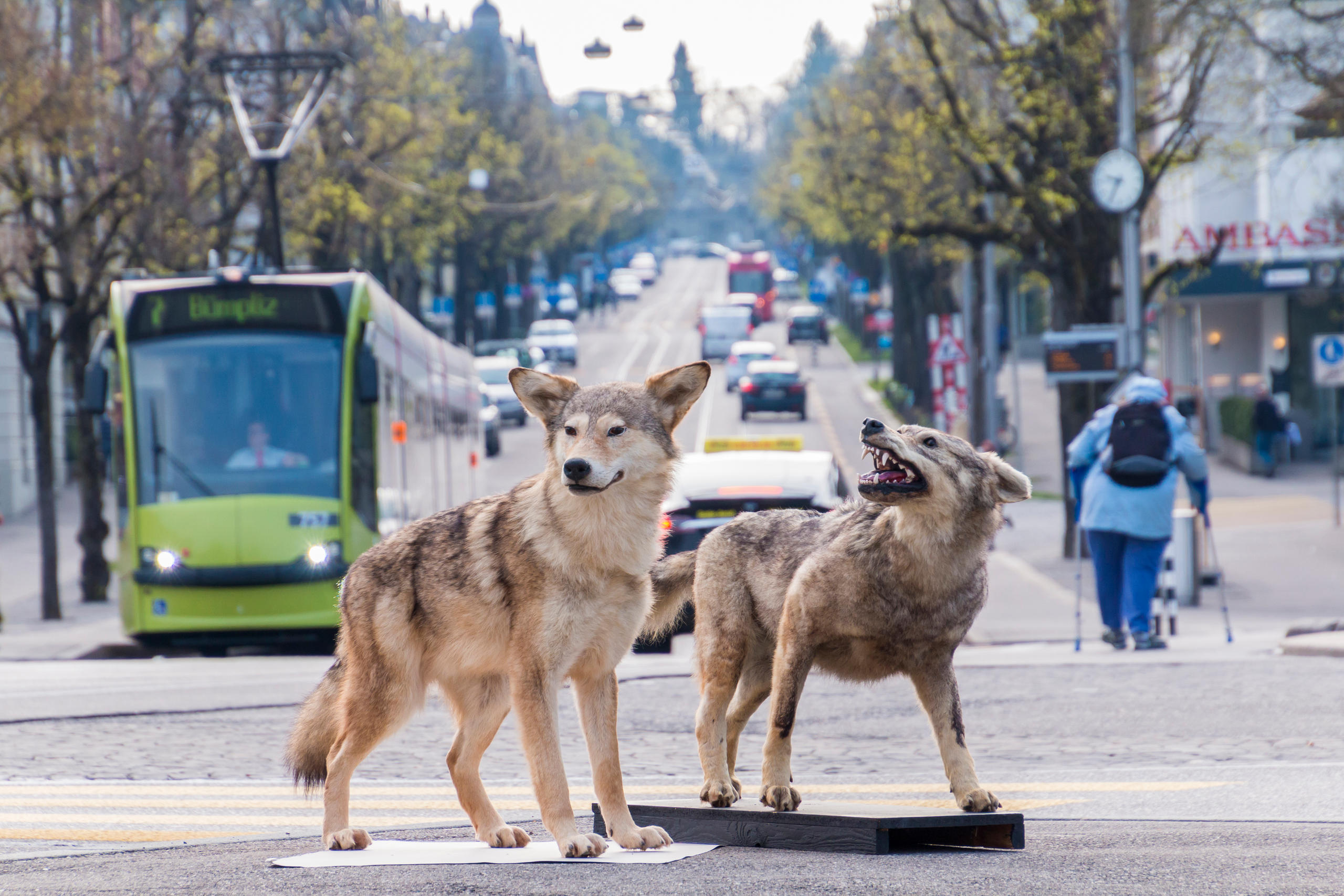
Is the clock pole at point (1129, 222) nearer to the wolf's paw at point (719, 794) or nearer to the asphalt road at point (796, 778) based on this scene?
the asphalt road at point (796, 778)

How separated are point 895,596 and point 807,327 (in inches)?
3002

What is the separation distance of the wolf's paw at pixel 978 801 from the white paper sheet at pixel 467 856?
32.8 inches

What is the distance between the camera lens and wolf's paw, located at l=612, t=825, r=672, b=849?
17.6ft

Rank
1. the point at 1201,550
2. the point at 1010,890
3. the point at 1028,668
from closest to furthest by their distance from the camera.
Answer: the point at 1010,890 < the point at 1028,668 < the point at 1201,550

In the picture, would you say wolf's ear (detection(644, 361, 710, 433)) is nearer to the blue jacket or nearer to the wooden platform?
the wooden platform

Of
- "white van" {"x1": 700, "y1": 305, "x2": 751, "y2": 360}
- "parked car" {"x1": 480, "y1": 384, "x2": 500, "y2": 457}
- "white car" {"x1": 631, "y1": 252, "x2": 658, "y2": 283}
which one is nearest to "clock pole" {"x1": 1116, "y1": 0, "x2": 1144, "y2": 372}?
"parked car" {"x1": 480, "y1": 384, "x2": 500, "y2": 457}

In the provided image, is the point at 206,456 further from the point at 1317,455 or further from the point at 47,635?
the point at 1317,455

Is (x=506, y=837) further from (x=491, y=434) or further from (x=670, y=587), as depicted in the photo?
(x=491, y=434)

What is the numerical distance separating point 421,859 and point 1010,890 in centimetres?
181

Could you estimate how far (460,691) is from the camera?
585cm

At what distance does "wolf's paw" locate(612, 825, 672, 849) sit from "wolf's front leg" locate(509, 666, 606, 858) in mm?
90

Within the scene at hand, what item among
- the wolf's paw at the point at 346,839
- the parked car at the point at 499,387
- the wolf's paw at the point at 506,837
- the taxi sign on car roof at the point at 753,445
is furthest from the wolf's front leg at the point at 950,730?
the parked car at the point at 499,387

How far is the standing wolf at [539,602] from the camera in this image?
17.3ft

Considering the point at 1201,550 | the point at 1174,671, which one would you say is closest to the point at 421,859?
the point at 1174,671
